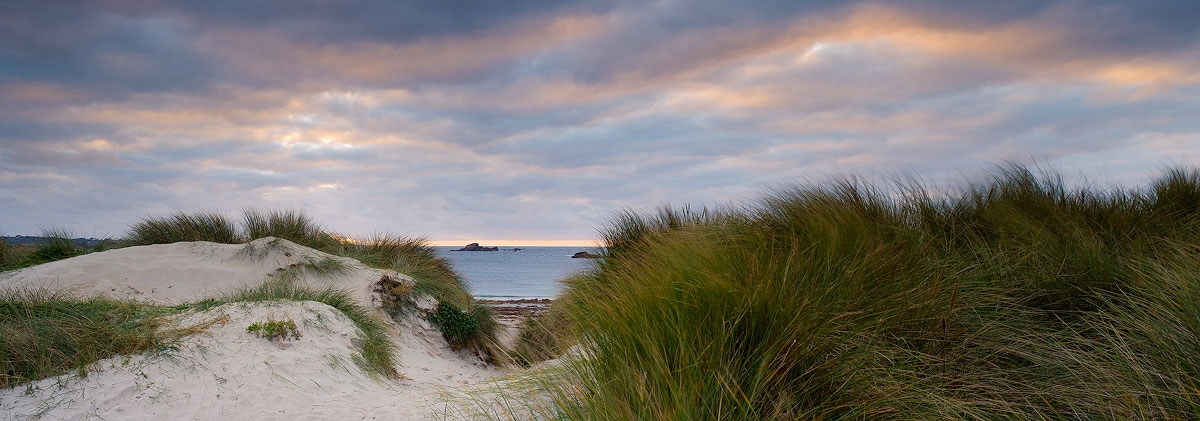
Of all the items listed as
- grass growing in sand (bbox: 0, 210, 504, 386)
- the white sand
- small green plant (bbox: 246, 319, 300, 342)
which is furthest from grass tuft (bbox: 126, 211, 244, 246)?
small green plant (bbox: 246, 319, 300, 342)

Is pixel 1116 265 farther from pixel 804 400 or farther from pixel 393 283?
pixel 393 283

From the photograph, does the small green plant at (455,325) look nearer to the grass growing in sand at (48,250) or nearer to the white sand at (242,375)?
the white sand at (242,375)

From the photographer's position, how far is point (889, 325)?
3654 mm

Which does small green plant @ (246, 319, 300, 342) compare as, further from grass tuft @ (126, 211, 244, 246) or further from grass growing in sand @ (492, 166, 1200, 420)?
grass tuft @ (126, 211, 244, 246)

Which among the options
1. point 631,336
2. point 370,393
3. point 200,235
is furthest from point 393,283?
point 631,336

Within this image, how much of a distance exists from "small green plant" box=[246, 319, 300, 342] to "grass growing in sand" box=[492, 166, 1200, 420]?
10.5ft

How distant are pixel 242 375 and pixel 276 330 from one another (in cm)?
90

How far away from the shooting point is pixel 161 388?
4633 mm

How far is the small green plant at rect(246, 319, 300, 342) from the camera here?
19.0 feet

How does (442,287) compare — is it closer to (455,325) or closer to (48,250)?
(455,325)

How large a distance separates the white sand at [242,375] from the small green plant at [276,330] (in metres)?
0.06

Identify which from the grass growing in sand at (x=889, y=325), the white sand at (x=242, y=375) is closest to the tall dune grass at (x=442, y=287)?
the white sand at (x=242, y=375)

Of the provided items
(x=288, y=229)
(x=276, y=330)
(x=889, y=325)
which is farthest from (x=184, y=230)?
(x=889, y=325)

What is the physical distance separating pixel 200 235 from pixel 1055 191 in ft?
44.7
